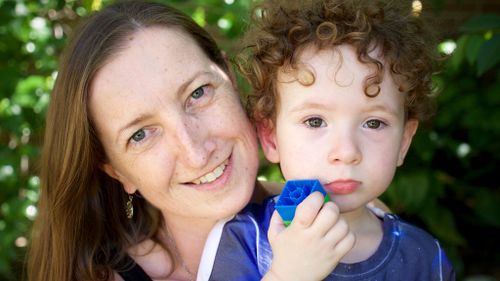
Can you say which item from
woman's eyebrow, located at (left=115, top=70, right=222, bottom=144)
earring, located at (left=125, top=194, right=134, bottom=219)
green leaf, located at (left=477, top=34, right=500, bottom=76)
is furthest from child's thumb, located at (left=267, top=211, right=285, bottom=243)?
green leaf, located at (left=477, top=34, right=500, bottom=76)

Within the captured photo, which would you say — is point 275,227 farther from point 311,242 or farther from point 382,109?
point 382,109

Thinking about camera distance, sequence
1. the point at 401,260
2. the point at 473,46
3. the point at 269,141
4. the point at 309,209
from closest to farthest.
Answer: the point at 309,209
the point at 401,260
the point at 269,141
the point at 473,46

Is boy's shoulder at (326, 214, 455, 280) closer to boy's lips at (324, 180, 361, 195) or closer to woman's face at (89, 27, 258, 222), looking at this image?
boy's lips at (324, 180, 361, 195)

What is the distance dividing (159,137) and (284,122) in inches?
17.1

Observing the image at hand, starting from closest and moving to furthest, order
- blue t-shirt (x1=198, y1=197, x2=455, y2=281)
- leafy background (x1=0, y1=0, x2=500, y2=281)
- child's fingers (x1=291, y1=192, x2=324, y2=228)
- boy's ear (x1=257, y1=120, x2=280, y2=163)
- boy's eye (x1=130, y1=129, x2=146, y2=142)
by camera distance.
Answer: child's fingers (x1=291, y1=192, x2=324, y2=228)
blue t-shirt (x1=198, y1=197, x2=455, y2=281)
boy's ear (x1=257, y1=120, x2=280, y2=163)
boy's eye (x1=130, y1=129, x2=146, y2=142)
leafy background (x1=0, y1=0, x2=500, y2=281)

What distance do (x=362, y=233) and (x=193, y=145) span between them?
0.55m

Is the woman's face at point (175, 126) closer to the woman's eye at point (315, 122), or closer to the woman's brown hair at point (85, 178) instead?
the woman's brown hair at point (85, 178)

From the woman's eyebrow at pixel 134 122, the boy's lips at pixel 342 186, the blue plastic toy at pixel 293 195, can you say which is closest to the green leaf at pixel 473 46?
the boy's lips at pixel 342 186

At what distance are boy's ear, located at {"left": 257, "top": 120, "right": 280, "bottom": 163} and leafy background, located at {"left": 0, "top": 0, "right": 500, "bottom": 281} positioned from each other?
109 centimetres

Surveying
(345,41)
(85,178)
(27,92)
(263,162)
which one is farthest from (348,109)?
(27,92)

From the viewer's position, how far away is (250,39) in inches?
84.6

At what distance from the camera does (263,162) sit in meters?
3.79

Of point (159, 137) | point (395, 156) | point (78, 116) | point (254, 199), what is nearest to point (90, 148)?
point (78, 116)

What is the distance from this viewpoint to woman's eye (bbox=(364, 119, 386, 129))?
1.92 meters
